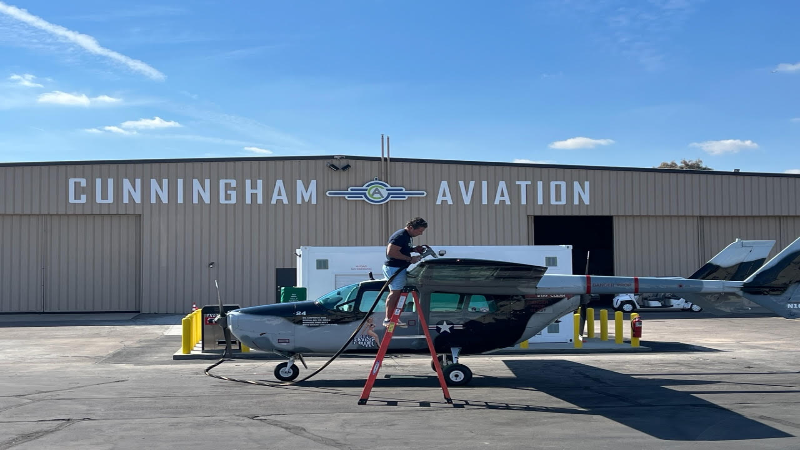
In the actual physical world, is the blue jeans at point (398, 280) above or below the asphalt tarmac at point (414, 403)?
above

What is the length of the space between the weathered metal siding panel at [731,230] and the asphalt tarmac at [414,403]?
1674 centimetres

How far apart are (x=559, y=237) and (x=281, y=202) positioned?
19.5 metres

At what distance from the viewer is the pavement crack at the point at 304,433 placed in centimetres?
742

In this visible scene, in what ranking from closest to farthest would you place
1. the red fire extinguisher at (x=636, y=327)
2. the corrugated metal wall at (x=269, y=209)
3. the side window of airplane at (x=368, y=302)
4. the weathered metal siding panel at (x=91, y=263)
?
the side window of airplane at (x=368, y=302)
the red fire extinguisher at (x=636, y=327)
the corrugated metal wall at (x=269, y=209)
the weathered metal siding panel at (x=91, y=263)

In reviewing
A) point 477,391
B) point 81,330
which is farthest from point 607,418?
point 81,330

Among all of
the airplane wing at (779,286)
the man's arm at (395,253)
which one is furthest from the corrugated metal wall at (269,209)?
the man's arm at (395,253)

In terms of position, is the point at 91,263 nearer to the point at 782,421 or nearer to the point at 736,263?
the point at 736,263

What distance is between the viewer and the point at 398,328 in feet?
38.8

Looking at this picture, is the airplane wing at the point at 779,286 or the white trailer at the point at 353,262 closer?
the airplane wing at the point at 779,286

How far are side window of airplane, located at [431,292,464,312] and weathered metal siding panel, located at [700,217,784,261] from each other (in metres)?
24.5

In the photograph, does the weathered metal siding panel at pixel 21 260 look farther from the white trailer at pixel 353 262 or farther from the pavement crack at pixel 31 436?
the pavement crack at pixel 31 436

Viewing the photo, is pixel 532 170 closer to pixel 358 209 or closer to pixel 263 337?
pixel 358 209

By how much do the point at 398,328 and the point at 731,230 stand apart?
26234 mm

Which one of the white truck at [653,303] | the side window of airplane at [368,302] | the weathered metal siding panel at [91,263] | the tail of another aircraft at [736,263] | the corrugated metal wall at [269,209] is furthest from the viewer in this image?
the white truck at [653,303]
